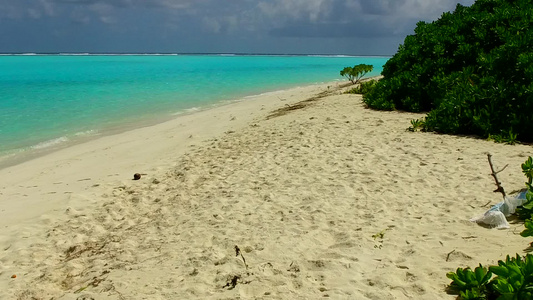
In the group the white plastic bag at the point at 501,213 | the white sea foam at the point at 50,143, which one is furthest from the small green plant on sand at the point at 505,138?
the white sea foam at the point at 50,143

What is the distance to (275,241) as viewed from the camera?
15.7 feet

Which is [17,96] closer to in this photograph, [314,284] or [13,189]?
[13,189]

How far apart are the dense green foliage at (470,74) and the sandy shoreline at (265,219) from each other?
588 millimetres

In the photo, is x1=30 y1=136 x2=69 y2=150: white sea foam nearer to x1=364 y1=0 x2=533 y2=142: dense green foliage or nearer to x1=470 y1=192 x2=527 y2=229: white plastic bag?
x1=364 y1=0 x2=533 y2=142: dense green foliage

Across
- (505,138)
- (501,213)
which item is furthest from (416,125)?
(501,213)

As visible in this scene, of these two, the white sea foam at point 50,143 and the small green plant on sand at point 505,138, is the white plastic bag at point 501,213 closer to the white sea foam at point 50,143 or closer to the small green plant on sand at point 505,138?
the small green plant on sand at point 505,138

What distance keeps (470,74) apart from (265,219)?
6887 mm

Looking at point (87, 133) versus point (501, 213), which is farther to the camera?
point (87, 133)

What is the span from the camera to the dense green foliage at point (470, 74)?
27.4 feet

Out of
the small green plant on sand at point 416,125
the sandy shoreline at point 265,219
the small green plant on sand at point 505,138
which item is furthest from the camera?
the small green plant on sand at point 416,125

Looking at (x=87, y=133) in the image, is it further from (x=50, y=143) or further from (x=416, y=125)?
(x=416, y=125)

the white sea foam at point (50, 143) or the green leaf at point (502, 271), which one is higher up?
the green leaf at point (502, 271)

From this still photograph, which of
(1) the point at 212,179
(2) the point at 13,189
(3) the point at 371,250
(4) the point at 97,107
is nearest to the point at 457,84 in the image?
(1) the point at 212,179

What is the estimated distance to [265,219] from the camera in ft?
17.9
